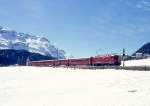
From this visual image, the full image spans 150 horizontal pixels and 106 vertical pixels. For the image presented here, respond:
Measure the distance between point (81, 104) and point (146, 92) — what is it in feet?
20.3

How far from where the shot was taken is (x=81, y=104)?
78.4 ft

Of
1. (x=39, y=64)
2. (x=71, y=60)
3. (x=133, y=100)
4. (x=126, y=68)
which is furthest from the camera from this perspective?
(x=39, y=64)

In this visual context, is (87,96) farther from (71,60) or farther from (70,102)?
(71,60)

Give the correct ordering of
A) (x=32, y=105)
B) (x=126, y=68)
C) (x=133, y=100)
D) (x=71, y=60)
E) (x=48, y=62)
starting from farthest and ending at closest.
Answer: (x=48, y=62) → (x=71, y=60) → (x=126, y=68) → (x=32, y=105) → (x=133, y=100)

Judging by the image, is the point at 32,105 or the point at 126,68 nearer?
the point at 32,105

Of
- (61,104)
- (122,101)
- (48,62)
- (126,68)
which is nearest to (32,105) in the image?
(61,104)

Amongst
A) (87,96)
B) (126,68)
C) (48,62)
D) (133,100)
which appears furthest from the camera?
(48,62)

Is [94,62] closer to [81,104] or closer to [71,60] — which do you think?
[71,60]

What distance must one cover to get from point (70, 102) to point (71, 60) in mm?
75334

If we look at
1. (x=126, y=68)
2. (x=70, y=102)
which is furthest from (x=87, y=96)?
(x=126, y=68)

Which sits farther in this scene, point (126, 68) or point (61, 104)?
point (126, 68)

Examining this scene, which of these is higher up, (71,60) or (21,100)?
(71,60)

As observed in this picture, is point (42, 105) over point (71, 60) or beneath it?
beneath

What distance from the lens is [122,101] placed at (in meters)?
23.3
